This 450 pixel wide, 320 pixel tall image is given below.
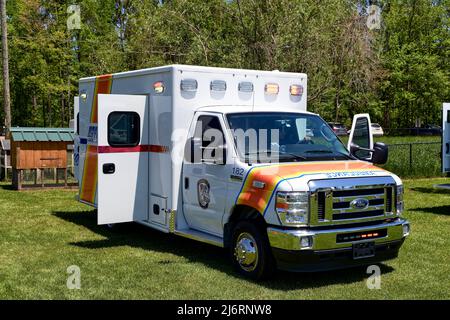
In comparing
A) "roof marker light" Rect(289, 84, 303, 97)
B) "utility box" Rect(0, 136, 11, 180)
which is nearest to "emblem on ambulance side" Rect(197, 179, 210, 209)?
"roof marker light" Rect(289, 84, 303, 97)

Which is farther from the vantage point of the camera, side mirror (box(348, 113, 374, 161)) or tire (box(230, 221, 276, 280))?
side mirror (box(348, 113, 374, 161))

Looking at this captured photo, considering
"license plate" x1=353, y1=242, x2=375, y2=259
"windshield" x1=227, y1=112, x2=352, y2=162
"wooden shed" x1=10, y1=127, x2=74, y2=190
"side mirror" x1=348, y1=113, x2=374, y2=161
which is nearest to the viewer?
"license plate" x1=353, y1=242, x2=375, y2=259

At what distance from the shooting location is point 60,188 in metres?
15.6

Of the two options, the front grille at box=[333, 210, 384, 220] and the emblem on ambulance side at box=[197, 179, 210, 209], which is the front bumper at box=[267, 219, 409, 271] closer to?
the front grille at box=[333, 210, 384, 220]

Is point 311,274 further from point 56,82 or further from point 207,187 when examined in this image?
point 56,82

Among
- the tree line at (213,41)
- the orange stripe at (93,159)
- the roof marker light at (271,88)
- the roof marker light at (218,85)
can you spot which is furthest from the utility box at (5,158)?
the roof marker light at (271,88)

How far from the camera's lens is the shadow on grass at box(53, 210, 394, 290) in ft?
22.3

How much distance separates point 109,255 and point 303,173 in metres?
3.28

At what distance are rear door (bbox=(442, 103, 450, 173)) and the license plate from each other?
23.0ft

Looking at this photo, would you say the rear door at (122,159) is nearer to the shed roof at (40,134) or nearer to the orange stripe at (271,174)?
the orange stripe at (271,174)

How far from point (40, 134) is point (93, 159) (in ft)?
21.0

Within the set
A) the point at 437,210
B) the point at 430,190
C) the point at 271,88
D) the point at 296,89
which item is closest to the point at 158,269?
the point at 271,88

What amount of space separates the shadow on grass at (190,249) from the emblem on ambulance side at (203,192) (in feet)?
2.61
